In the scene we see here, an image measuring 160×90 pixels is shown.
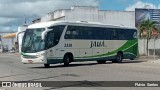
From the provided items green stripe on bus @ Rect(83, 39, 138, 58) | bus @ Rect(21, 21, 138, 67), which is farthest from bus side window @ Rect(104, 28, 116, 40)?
green stripe on bus @ Rect(83, 39, 138, 58)

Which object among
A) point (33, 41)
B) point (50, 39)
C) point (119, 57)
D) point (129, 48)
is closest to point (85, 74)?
point (50, 39)

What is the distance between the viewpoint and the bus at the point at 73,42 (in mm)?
29737

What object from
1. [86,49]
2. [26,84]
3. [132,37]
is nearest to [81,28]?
[86,49]

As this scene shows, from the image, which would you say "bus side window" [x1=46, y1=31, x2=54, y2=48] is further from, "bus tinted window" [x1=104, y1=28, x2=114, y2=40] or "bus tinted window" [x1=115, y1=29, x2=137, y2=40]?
"bus tinted window" [x1=115, y1=29, x2=137, y2=40]

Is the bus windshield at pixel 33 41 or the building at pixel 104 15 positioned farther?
the building at pixel 104 15

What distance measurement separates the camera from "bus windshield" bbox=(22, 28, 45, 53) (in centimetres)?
2972

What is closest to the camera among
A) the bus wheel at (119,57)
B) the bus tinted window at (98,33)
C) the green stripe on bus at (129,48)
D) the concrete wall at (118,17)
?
the bus tinted window at (98,33)

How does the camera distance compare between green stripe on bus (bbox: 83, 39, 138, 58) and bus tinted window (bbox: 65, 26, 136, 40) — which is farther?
green stripe on bus (bbox: 83, 39, 138, 58)

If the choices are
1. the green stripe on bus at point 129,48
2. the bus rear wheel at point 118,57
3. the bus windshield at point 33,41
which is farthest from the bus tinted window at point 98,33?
the bus windshield at point 33,41

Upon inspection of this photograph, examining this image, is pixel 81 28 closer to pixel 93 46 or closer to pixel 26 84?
pixel 93 46

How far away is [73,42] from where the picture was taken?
104 feet

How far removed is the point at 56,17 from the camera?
86188mm

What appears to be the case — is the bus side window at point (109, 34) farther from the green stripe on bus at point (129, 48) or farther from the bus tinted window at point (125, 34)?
the green stripe on bus at point (129, 48)

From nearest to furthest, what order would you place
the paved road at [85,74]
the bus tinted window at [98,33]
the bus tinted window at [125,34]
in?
the paved road at [85,74], the bus tinted window at [98,33], the bus tinted window at [125,34]
